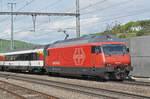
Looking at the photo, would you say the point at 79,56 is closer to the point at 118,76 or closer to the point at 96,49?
the point at 96,49

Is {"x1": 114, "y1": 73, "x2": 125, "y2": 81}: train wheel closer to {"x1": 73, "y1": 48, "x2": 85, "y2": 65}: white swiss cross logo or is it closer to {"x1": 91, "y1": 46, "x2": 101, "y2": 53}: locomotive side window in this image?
{"x1": 91, "y1": 46, "x2": 101, "y2": 53}: locomotive side window

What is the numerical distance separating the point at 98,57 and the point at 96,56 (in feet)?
0.81

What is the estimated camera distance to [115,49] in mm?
17875

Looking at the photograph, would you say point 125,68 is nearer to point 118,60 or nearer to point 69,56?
point 118,60

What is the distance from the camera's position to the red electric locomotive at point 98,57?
17156 millimetres

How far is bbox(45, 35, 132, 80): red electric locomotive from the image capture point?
17.2 metres

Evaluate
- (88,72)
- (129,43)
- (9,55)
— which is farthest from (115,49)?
(9,55)

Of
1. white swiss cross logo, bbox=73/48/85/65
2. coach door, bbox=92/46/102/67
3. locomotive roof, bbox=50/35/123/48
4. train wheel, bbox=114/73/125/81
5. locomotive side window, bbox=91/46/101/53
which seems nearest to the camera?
train wheel, bbox=114/73/125/81

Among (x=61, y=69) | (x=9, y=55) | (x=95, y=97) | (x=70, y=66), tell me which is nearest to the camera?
(x=95, y=97)

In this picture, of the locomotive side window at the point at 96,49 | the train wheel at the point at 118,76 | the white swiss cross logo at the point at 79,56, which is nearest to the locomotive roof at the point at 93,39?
the locomotive side window at the point at 96,49

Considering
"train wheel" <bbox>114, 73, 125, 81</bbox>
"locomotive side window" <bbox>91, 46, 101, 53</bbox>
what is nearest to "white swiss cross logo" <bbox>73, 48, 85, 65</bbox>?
"locomotive side window" <bbox>91, 46, 101, 53</bbox>

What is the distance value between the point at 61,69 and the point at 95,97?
433 inches

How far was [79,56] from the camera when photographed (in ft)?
65.5

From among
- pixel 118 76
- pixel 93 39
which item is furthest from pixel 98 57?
pixel 118 76
